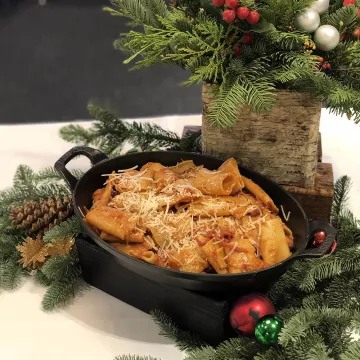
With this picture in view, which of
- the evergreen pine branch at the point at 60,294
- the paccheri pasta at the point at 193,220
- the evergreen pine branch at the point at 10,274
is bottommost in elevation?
the evergreen pine branch at the point at 10,274

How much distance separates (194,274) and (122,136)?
0.61 meters

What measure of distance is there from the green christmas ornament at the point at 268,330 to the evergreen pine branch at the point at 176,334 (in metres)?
0.12

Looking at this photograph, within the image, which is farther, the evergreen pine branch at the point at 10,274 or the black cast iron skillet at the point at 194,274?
the evergreen pine branch at the point at 10,274

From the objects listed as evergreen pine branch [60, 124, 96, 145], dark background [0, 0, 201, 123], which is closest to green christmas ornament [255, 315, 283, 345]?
evergreen pine branch [60, 124, 96, 145]

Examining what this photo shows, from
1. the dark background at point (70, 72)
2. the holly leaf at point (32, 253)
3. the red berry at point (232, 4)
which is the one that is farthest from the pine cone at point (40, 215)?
the dark background at point (70, 72)

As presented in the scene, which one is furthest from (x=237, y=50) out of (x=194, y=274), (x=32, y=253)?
(x=32, y=253)

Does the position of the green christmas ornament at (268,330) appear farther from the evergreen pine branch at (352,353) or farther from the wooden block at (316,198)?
the wooden block at (316,198)

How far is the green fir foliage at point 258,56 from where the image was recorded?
3.02ft

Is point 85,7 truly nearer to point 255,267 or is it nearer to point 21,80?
point 21,80

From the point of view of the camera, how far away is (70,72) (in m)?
2.81

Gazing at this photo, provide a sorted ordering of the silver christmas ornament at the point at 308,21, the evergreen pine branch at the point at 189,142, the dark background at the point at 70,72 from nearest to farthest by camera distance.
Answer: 1. the silver christmas ornament at the point at 308,21
2. the evergreen pine branch at the point at 189,142
3. the dark background at the point at 70,72

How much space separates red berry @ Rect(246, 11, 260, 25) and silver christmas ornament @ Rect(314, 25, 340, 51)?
0.12 m

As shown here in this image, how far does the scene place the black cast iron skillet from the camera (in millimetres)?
810

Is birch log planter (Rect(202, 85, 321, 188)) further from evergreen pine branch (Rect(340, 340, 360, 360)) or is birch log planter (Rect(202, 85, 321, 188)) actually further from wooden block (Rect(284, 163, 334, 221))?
evergreen pine branch (Rect(340, 340, 360, 360))
